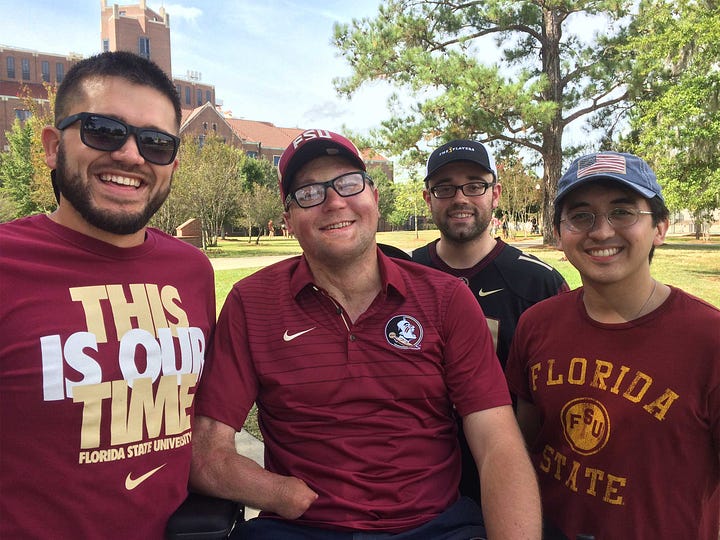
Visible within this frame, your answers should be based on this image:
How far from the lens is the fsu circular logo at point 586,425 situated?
1999mm

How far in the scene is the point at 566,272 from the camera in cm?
1452

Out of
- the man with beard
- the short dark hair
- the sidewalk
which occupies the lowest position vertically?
the sidewalk

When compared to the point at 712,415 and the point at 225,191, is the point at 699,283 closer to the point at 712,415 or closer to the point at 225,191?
the point at 712,415

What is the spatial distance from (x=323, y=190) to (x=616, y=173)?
3.99 feet

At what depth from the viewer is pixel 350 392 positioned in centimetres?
213

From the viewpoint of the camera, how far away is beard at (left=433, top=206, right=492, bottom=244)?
3131 mm

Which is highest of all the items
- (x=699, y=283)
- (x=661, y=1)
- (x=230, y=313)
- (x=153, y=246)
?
(x=661, y=1)

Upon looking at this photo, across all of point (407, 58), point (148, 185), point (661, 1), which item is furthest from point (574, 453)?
point (661, 1)

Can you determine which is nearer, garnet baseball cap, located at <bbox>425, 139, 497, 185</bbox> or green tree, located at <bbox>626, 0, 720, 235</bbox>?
garnet baseball cap, located at <bbox>425, 139, 497, 185</bbox>

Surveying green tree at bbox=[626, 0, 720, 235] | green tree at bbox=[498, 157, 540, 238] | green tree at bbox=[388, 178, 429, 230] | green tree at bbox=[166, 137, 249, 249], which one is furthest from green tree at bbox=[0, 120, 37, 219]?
green tree at bbox=[626, 0, 720, 235]

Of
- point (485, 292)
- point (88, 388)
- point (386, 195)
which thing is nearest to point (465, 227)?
point (485, 292)

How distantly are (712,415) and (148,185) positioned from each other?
7.58 feet

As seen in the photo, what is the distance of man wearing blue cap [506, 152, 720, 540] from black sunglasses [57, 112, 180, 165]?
169 centimetres

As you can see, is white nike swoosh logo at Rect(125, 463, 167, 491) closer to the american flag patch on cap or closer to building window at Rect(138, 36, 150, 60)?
the american flag patch on cap
